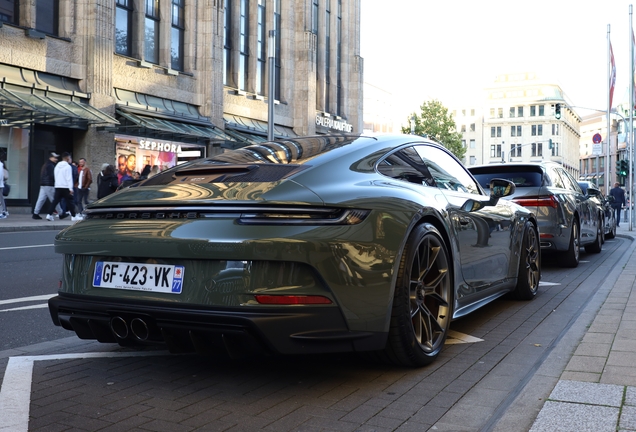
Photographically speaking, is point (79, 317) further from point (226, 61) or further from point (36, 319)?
point (226, 61)

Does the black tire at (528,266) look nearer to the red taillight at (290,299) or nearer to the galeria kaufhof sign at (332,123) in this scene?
the red taillight at (290,299)

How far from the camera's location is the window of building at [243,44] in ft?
119

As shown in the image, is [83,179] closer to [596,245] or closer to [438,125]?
[596,245]

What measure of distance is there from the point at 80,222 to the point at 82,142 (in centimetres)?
2311

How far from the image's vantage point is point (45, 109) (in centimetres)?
2202

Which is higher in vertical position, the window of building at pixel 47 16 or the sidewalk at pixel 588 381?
the window of building at pixel 47 16

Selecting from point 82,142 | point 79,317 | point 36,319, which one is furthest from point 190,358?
point 82,142

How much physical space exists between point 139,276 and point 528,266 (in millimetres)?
4119

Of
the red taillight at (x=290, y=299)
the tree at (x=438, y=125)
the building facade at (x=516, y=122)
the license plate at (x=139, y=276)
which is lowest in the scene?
the red taillight at (x=290, y=299)

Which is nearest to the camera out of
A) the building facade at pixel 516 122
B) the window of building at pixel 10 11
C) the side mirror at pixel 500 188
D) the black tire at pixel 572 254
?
the side mirror at pixel 500 188

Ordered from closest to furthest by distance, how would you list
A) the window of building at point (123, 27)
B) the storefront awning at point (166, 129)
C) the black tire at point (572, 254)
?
the black tire at point (572, 254) < the storefront awning at point (166, 129) < the window of building at point (123, 27)

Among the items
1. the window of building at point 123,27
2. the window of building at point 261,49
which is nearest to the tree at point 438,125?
the window of building at point 261,49

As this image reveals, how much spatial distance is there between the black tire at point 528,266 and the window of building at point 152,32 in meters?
25.2

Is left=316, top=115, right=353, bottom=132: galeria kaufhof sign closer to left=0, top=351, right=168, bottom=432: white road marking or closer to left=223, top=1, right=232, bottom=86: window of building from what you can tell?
left=223, top=1, right=232, bottom=86: window of building
